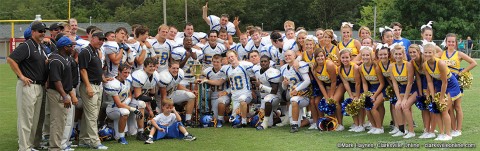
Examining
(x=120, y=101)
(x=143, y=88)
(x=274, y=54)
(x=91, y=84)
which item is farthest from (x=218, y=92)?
(x=91, y=84)

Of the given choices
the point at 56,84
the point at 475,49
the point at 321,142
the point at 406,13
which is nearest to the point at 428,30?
the point at 321,142

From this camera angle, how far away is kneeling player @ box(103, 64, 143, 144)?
9.83 m

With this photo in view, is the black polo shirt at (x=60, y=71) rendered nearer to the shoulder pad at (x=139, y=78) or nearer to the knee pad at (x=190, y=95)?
the shoulder pad at (x=139, y=78)

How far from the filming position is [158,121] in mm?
10320

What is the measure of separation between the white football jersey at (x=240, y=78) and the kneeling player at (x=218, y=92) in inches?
9.1

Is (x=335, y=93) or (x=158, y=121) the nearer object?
(x=158, y=121)

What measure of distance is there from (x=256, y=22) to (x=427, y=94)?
53336 millimetres

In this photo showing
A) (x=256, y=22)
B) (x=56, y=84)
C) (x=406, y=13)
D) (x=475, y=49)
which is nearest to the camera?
(x=56, y=84)

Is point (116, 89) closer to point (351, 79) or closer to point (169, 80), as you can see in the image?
point (169, 80)

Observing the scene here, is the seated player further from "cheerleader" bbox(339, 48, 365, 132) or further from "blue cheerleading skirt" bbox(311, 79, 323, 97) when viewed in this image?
"cheerleader" bbox(339, 48, 365, 132)

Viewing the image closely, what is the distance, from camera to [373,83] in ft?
34.5

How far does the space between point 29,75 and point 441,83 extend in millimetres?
5369

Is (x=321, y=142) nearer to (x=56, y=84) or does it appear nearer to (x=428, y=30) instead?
(x=428, y=30)

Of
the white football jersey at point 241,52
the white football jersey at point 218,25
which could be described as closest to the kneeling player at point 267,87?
the white football jersey at point 241,52
